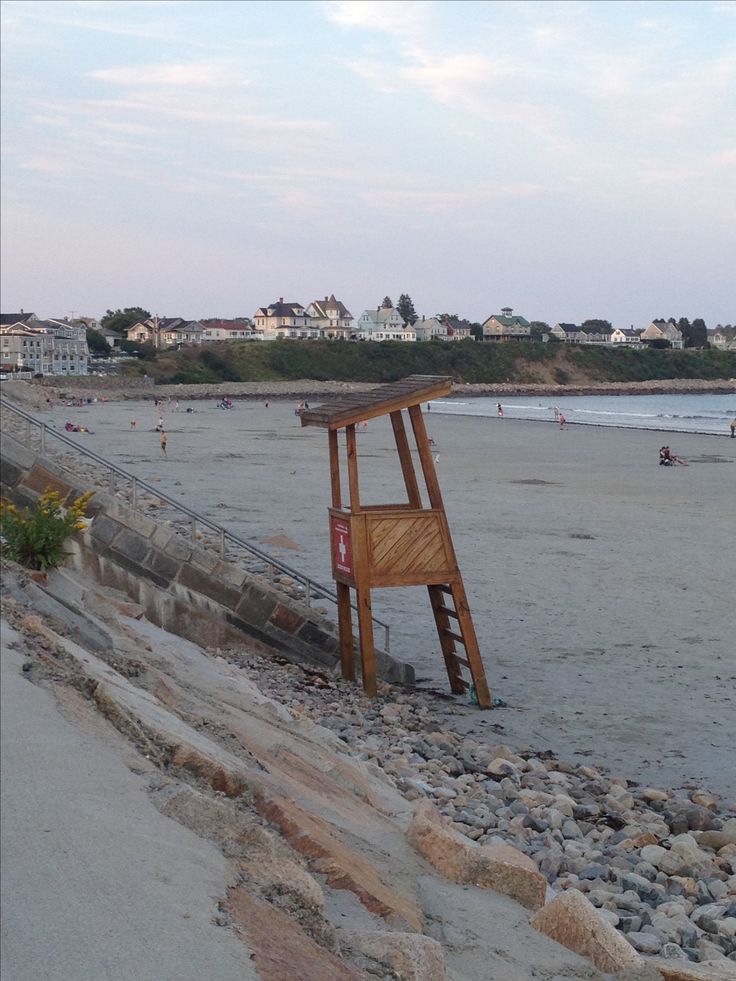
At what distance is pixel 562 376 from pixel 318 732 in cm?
18869

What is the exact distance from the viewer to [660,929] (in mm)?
6359

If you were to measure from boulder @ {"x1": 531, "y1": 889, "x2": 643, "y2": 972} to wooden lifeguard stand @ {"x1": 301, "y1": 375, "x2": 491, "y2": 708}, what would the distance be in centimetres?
785

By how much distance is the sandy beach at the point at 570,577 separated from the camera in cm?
1274

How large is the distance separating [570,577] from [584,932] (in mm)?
17136

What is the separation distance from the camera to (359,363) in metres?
177

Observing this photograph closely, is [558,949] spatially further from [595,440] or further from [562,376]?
[562,376]

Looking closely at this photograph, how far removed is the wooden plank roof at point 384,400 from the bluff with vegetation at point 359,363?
438 feet

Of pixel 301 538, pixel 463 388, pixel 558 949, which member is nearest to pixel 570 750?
pixel 558 949

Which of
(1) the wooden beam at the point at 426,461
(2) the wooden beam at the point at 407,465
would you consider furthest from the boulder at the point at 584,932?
(2) the wooden beam at the point at 407,465

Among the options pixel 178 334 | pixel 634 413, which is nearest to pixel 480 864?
pixel 634 413

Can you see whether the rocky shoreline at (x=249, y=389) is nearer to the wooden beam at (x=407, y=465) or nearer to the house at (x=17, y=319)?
the house at (x=17, y=319)

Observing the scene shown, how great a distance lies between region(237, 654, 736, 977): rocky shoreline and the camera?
6.70 meters

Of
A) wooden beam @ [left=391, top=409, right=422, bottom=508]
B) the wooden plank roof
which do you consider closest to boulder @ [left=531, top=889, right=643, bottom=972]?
the wooden plank roof

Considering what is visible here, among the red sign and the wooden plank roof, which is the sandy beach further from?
the wooden plank roof
